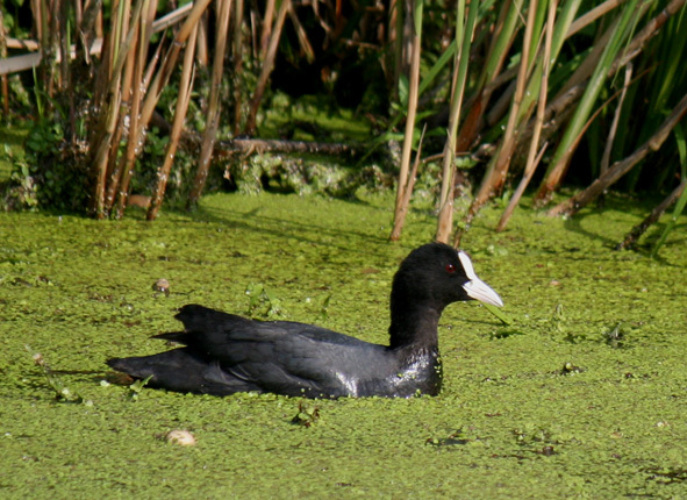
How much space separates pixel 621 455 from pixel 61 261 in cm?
246

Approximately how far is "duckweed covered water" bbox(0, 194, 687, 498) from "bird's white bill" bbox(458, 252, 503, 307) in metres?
0.23

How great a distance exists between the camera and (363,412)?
3006 mm

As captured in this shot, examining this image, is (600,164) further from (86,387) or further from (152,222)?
(86,387)

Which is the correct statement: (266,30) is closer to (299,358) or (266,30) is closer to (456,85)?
(456,85)

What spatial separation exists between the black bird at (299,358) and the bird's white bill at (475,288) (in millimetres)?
128

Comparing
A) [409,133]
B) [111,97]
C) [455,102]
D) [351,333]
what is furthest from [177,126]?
[351,333]

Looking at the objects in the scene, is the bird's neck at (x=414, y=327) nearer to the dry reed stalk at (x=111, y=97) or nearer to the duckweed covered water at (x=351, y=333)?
the duckweed covered water at (x=351, y=333)

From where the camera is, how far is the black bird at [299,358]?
122 inches

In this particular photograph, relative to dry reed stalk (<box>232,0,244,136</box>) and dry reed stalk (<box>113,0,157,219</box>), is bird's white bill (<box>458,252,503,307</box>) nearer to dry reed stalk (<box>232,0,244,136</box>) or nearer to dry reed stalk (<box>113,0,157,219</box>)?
dry reed stalk (<box>113,0,157,219</box>)

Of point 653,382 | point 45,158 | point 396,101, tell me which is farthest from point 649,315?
point 45,158

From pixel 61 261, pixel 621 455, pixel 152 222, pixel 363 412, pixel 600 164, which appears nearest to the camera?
pixel 621 455

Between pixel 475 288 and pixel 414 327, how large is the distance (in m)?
0.26

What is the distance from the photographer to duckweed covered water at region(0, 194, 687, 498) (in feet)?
8.41

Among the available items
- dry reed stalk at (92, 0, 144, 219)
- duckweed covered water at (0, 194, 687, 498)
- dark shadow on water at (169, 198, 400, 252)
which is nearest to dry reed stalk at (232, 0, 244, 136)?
duckweed covered water at (0, 194, 687, 498)
